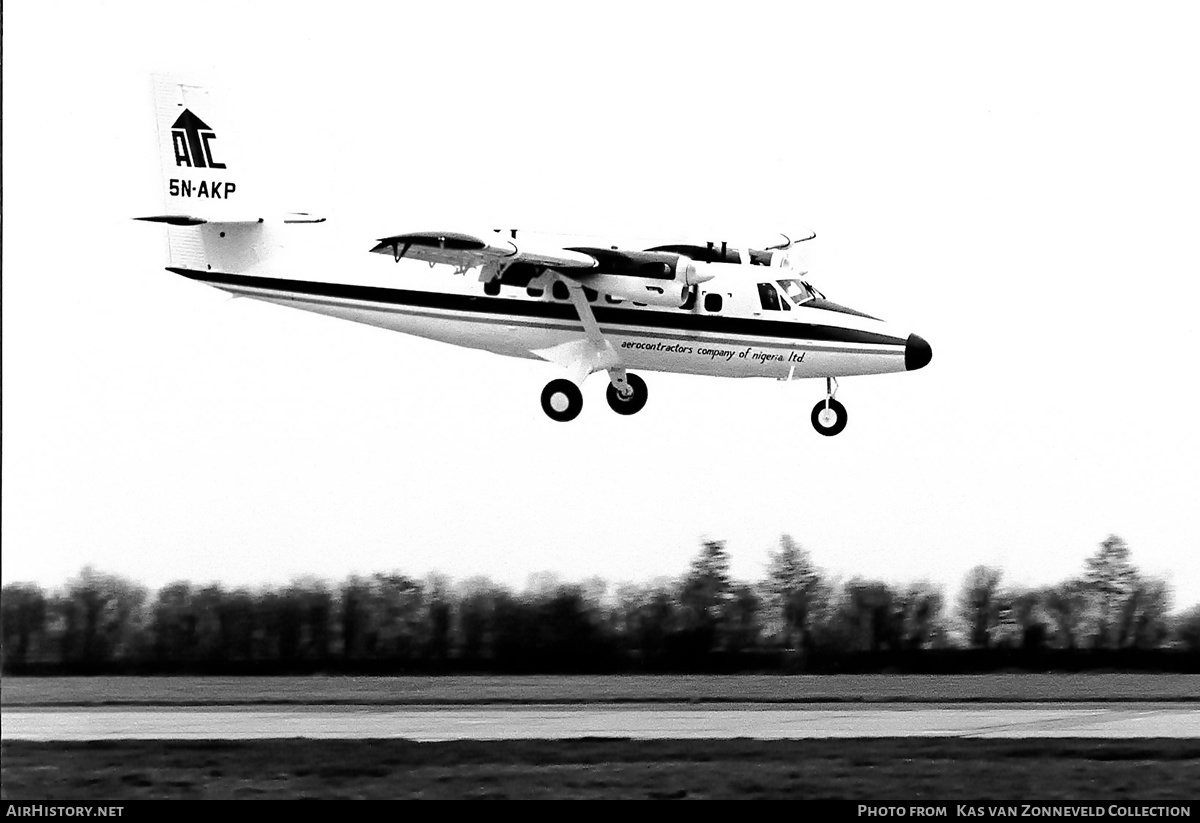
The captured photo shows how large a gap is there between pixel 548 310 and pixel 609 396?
2.42 metres

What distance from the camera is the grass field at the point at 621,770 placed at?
22703mm

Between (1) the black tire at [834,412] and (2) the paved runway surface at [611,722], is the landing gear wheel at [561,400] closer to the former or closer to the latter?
(1) the black tire at [834,412]

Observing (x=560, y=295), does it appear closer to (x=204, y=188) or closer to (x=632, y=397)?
(x=632, y=397)

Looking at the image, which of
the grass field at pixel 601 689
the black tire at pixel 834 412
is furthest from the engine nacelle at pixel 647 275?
the grass field at pixel 601 689

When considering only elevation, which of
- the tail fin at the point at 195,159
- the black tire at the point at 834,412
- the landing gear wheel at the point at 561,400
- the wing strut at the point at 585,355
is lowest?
the black tire at the point at 834,412

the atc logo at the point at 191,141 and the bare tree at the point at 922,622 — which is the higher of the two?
the atc logo at the point at 191,141

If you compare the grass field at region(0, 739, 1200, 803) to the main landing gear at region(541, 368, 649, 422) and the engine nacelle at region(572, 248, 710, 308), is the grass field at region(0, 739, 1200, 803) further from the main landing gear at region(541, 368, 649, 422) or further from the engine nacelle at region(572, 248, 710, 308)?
the main landing gear at region(541, 368, 649, 422)

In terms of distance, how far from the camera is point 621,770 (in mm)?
23844

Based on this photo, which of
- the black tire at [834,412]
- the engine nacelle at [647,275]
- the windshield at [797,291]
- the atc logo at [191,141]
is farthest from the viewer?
the atc logo at [191,141]

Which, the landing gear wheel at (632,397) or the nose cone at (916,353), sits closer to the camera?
the nose cone at (916,353)

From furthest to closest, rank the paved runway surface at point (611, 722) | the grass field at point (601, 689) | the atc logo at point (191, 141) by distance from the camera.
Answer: the atc logo at point (191, 141), the grass field at point (601, 689), the paved runway surface at point (611, 722)

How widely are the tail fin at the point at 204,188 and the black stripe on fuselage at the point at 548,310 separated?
43 cm
